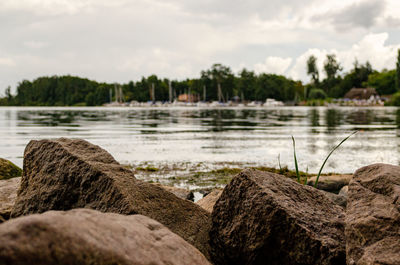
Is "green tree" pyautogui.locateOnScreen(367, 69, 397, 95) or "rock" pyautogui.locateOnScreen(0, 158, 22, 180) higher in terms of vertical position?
"green tree" pyautogui.locateOnScreen(367, 69, 397, 95)

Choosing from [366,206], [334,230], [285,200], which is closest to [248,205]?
[285,200]

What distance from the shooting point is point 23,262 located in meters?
2.19

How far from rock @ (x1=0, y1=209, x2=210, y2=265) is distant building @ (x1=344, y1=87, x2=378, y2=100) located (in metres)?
148

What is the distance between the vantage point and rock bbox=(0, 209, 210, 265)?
2.22 m

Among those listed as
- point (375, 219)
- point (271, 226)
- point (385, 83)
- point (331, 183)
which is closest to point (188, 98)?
point (385, 83)

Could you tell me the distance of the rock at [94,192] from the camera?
167 inches

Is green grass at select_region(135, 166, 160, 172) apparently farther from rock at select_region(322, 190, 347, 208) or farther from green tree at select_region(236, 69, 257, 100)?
green tree at select_region(236, 69, 257, 100)

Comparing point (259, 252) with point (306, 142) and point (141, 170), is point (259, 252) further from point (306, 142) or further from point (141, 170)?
point (306, 142)

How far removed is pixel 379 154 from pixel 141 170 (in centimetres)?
1032

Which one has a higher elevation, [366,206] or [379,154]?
[366,206]

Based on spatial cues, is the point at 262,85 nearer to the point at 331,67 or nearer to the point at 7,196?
the point at 331,67

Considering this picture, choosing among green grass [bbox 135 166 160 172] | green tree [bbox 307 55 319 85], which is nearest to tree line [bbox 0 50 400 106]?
green tree [bbox 307 55 319 85]

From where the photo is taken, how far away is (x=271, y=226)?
12.7ft

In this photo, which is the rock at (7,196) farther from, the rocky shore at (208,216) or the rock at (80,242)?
the rock at (80,242)
